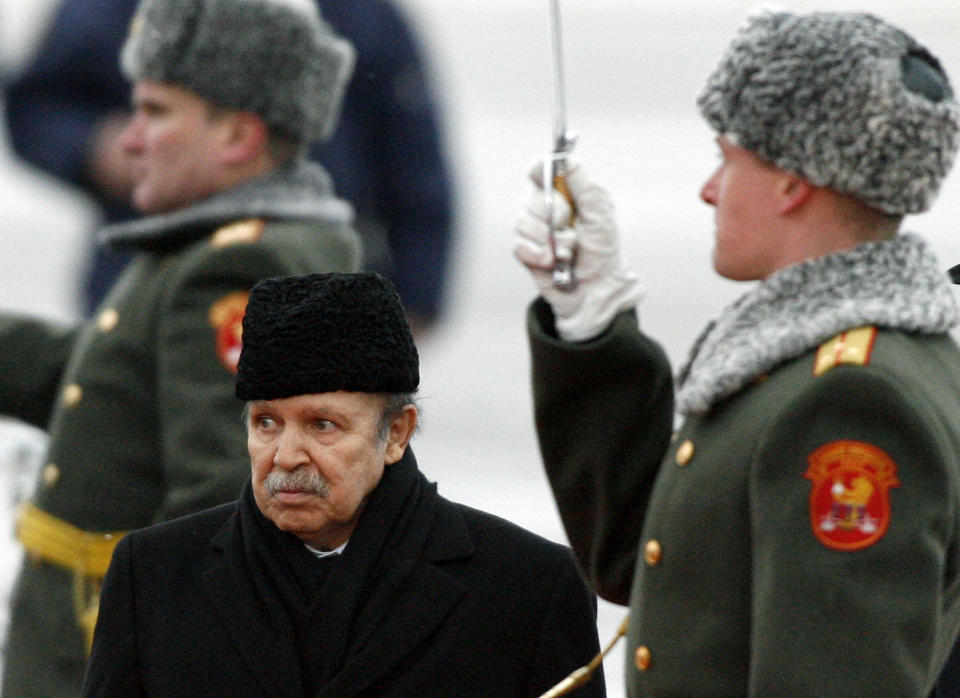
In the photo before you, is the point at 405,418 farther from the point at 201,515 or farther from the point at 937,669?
the point at 937,669

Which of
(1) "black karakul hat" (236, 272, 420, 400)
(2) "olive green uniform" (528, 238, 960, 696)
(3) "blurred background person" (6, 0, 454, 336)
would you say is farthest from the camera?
(3) "blurred background person" (6, 0, 454, 336)

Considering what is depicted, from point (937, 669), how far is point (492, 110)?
24.6 ft

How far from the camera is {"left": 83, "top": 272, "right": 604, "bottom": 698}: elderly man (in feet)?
9.17

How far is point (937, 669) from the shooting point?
279cm

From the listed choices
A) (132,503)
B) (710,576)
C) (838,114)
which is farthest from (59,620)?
(838,114)

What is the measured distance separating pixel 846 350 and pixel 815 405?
0.27 feet

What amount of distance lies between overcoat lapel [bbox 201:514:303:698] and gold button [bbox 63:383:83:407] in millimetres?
1160

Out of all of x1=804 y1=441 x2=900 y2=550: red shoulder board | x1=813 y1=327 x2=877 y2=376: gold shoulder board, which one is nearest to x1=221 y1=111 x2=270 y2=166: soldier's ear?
x1=813 y1=327 x2=877 y2=376: gold shoulder board

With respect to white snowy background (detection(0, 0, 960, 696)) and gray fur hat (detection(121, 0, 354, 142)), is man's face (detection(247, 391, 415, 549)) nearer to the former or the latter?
gray fur hat (detection(121, 0, 354, 142))

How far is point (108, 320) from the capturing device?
405cm

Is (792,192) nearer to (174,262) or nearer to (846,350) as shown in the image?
(846,350)

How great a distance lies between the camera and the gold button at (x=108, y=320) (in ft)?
13.2

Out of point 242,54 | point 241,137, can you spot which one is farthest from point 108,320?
point 242,54

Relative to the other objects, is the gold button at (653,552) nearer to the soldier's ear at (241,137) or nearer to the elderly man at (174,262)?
the elderly man at (174,262)
